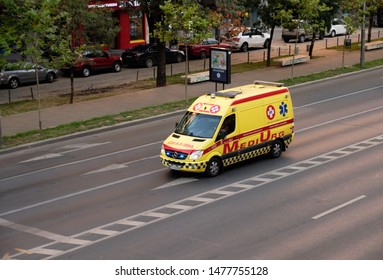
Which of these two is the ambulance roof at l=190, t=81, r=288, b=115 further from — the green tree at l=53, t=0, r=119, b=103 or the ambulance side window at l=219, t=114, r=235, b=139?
the green tree at l=53, t=0, r=119, b=103

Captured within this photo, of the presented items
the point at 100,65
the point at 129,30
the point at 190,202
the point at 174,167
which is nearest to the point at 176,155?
the point at 174,167

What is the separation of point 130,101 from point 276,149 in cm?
1294

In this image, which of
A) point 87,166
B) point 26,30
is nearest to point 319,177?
point 87,166

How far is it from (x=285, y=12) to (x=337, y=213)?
23303 millimetres

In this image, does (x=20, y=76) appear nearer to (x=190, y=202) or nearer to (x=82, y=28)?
(x=82, y=28)

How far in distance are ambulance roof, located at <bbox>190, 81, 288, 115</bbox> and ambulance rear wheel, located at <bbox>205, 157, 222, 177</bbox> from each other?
1484 mm

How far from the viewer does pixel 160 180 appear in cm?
1962

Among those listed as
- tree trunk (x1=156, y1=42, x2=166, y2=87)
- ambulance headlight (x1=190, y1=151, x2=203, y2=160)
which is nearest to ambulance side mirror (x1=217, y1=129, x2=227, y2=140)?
ambulance headlight (x1=190, y1=151, x2=203, y2=160)

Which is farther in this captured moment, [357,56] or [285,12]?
[357,56]

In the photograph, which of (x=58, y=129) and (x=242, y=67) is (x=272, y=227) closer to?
(x=58, y=129)

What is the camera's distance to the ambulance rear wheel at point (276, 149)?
21484mm

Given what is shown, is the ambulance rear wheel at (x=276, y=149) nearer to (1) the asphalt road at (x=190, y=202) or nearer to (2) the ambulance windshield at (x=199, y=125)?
(1) the asphalt road at (x=190, y=202)

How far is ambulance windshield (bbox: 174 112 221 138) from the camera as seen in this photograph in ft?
65.0

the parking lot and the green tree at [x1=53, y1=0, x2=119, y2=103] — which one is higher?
the green tree at [x1=53, y1=0, x2=119, y2=103]
